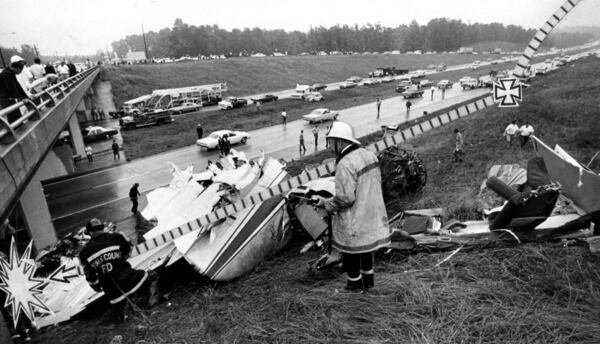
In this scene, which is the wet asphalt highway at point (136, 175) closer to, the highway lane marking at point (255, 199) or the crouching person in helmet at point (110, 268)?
the highway lane marking at point (255, 199)

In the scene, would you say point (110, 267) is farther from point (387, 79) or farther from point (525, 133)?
point (387, 79)

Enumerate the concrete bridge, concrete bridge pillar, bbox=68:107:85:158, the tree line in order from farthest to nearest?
the tree line
concrete bridge pillar, bbox=68:107:85:158
the concrete bridge

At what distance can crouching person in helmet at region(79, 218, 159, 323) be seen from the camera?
424cm

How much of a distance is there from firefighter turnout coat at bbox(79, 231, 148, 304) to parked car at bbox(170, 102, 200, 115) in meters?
36.7

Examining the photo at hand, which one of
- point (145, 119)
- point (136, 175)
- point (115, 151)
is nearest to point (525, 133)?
point (136, 175)

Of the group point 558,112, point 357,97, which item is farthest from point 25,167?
point 357,97

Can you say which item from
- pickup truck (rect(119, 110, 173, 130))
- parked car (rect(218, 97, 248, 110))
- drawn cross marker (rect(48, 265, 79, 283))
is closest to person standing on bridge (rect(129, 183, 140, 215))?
drawn cross marker (rect(48, 265, 79, 283))

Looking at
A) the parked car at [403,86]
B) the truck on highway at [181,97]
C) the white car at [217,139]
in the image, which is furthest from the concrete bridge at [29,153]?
the parked car at [403,86]

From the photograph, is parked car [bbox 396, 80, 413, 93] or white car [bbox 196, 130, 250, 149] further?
parked car [bbox 396, 80, 413, 93]

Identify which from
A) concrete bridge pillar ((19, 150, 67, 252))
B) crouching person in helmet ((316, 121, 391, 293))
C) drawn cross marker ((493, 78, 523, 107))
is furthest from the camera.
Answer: concrete bridge pillar ((19, 150, 67, 252))

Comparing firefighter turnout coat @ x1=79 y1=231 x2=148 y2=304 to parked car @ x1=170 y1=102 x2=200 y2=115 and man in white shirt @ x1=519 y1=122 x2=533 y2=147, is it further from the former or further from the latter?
parked car @ x1=170 y1=102 x2=200 y2=115

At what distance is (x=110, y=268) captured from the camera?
14.2 ft

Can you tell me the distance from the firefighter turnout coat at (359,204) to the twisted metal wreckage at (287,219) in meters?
1.19

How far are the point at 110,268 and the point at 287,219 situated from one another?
2.84 metres
